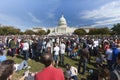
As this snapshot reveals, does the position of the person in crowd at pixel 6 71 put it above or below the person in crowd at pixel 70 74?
above

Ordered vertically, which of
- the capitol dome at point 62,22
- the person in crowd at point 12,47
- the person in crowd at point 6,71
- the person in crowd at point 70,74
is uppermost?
the capitol dome at point 62,22

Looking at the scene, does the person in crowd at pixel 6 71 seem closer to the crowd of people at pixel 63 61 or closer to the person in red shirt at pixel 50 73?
the crowd of people at pixel 63 61

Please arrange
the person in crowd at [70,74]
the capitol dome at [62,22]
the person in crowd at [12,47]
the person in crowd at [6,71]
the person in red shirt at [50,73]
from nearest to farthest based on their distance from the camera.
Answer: the person in crowd at [6,71] < the person in red shirt at [50,73] < the person in crowd at [70,74] < the person in crowd at [12,47] < the capitol dome at [62,22]

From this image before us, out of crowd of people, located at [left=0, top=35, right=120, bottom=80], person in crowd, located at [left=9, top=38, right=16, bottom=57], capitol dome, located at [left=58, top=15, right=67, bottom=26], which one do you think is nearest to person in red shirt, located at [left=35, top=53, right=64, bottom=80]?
crowd of people, located at [left=0, top=35, right=120, bottom=80]

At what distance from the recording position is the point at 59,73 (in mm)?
4379

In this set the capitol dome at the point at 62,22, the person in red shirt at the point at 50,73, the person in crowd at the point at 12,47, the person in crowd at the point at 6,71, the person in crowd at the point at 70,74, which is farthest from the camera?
the capitol dome at the point at 62,22

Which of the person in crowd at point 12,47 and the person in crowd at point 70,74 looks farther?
the person in crowd at point 12,47

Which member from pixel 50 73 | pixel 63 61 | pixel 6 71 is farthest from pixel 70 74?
pixel 6 71

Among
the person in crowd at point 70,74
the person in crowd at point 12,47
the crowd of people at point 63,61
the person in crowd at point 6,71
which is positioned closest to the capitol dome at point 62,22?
the crowd of people at point 63,61

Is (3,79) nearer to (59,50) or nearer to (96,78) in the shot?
(96,78)

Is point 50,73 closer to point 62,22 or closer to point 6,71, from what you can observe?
point 6,71

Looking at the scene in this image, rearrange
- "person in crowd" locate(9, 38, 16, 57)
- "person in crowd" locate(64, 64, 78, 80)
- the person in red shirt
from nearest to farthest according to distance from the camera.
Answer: the person in red shirt
"person in crowd" locate(64, 64, 78, 80)
"person in crowd" locate(9, 38, 16, 57)

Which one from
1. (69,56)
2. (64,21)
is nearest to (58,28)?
(64,21)

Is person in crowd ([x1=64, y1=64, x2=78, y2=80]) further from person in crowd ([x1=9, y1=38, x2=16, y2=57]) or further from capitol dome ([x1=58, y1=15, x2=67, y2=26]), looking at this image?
capitol dome ([x1=58, y1=15, x2=67, y2=26])
